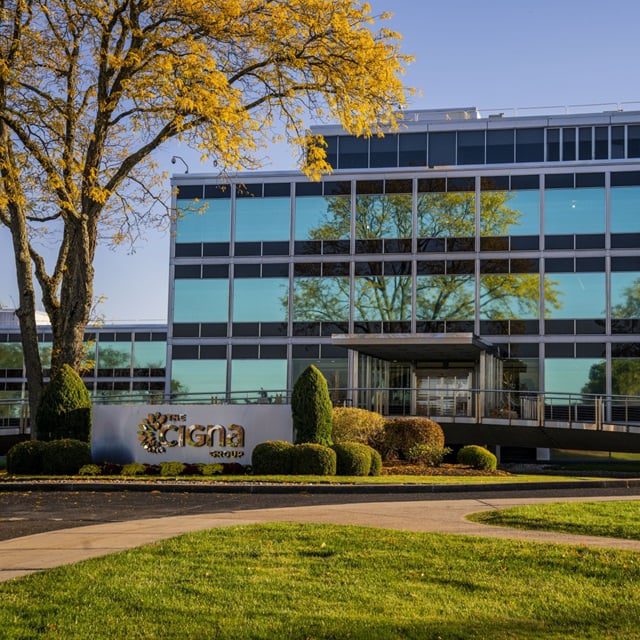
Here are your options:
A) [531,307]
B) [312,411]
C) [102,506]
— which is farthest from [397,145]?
[102,506]

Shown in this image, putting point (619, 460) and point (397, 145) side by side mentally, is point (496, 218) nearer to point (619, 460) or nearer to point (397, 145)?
point (397, 145)

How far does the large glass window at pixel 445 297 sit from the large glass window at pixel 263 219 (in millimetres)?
6996

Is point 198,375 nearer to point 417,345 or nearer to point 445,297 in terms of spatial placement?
point 445,297

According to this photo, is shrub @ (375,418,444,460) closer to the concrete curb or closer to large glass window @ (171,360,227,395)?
the concrete curb

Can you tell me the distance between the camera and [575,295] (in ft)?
142

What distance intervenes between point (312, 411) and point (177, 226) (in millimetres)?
24622

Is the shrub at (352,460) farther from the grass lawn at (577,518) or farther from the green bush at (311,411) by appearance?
the grass lawn at (577,518)

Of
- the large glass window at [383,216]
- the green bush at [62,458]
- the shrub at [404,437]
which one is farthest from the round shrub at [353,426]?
the large glass window at [383,216]

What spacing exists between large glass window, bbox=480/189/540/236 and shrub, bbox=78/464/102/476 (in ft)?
82.9

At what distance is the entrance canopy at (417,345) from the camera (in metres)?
33.9

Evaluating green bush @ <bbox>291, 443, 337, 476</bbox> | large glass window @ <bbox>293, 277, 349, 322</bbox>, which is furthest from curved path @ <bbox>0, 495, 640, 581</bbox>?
large glass window @ <bbox>293, 277, 349, 322</bbox>

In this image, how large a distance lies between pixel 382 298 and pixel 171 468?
22173 mm

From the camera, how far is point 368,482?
20516mm

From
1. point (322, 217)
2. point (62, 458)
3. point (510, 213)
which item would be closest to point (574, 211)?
point (510, 213)
